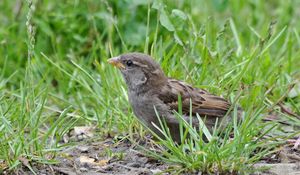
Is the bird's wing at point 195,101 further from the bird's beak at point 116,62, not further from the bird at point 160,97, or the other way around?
the bird's beak at point 116,62

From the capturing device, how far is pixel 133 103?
19.6 feet

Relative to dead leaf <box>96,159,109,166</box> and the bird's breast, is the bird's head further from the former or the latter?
dead leaf <box>96,159,109,166</box>

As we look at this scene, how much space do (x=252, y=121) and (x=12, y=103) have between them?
167 centimetres

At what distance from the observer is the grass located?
511 cm

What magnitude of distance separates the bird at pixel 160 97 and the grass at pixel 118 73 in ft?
0.66

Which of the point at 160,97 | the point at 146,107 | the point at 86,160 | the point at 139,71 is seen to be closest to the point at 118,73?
the point at 139,71

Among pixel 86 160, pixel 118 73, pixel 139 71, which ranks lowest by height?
pixel 86 160

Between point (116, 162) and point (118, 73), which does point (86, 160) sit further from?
point (118, 73)

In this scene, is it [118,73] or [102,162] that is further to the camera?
[118,73]

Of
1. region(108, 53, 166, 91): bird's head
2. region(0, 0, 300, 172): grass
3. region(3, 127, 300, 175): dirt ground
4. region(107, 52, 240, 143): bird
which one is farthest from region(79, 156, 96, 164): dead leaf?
region(108, 53, 166, 91): bird's head

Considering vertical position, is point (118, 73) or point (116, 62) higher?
point (116, 62)

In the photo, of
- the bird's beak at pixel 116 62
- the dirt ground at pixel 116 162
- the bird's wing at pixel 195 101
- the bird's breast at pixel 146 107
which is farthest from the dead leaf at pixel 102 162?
the bird's beak at pixel 116 62

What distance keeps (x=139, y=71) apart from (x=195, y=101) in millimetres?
492

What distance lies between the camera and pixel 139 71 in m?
6.16
